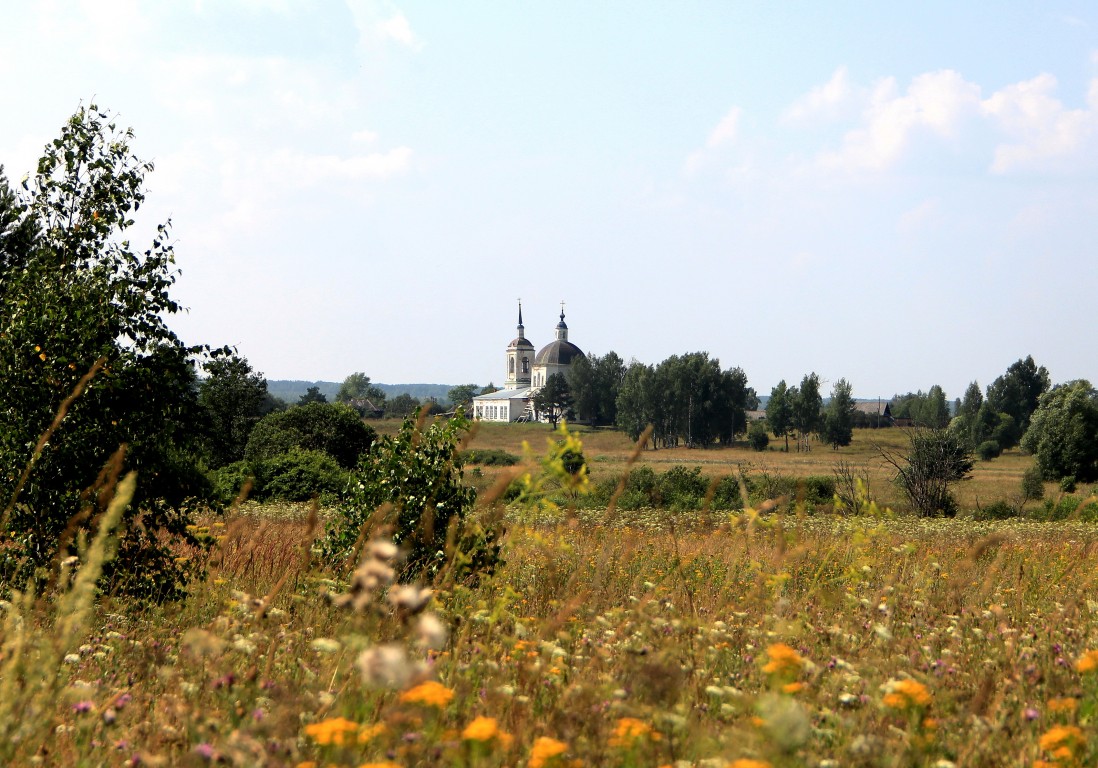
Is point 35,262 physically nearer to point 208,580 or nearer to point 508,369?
point 208,580

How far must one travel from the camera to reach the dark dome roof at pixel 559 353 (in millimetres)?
140500

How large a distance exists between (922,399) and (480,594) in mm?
125025

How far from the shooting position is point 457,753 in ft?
6.99

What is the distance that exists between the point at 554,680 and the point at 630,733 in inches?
33.4

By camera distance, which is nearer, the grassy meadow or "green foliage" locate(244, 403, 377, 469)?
the grassy meadow

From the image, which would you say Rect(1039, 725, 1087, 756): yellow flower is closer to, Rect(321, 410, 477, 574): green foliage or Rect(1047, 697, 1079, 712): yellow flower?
Rect(1047, 697, 1079, 712): yellow flower

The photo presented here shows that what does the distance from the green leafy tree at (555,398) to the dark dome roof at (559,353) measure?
26477 mm

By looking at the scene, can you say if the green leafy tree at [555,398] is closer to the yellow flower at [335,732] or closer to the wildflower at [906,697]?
the wildflower at [906,697]

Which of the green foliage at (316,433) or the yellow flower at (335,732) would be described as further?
the green foliage at (316,433)

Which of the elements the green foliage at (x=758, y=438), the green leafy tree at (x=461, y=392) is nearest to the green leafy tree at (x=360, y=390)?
the green leafy tree at (x=461, y=392)

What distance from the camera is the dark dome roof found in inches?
5531

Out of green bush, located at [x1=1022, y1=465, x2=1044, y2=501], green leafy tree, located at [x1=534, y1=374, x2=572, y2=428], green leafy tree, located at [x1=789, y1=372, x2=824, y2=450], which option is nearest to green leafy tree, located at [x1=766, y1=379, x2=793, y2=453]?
green leafy tree, located at [x1=789, y1=372, x2=824, y2=450]

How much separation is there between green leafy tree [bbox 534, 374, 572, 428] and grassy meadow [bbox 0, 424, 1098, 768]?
348 ft

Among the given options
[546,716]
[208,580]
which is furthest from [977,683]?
[208,580]
